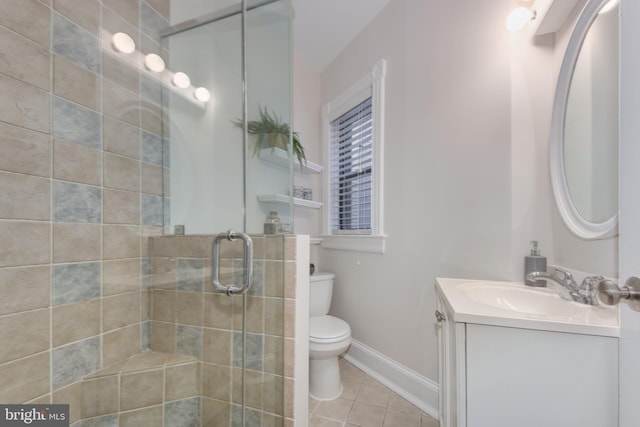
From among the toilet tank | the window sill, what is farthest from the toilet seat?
the window sill

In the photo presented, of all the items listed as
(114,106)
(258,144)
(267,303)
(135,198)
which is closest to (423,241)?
(267,303)

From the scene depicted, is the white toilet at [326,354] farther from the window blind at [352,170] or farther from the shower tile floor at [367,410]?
the window blind at [352,170]

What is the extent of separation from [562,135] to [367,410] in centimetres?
173

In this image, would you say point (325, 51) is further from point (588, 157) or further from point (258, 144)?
point (588, 157)

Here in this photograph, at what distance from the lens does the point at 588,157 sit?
3.11 feet

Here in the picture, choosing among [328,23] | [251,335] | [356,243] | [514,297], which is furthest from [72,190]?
[328,23]

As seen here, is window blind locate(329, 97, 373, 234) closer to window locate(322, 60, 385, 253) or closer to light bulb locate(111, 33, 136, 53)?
window locate(322, 60, 385, 253)

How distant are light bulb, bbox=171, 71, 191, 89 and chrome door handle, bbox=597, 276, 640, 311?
1880 mm

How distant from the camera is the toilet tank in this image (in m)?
1.96

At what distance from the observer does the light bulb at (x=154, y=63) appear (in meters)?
1.38

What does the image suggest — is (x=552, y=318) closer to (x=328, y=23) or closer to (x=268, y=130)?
(x=268, y=130)

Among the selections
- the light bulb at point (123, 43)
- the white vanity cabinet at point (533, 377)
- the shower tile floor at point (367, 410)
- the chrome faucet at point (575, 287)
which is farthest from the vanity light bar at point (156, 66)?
the shower tile floor at point (367, 410)

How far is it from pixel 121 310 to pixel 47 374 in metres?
0.32

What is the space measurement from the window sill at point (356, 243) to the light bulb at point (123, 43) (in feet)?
5.95
